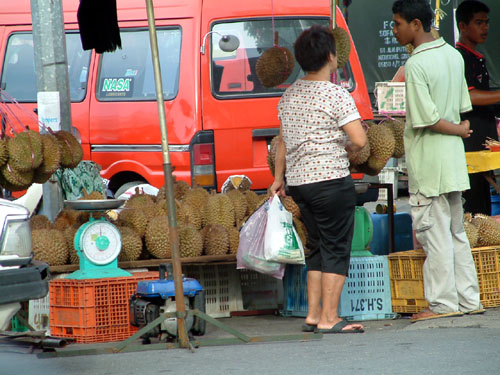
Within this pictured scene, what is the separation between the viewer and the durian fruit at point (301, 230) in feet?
21.1

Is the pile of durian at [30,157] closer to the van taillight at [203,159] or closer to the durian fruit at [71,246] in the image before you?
the durian fruit at [71,246]

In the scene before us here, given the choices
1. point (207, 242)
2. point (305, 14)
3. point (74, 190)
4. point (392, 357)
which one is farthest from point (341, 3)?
point (392, 357)

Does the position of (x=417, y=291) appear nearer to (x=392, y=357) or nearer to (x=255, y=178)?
(x=392, y=357)

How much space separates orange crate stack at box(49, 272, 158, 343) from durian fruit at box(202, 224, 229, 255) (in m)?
0.66

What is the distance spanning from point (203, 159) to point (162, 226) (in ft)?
7.42

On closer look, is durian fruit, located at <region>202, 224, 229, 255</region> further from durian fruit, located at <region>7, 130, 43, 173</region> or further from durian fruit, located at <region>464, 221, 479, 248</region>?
durian fruit, located at <region>464, 221, 479, 248</region>

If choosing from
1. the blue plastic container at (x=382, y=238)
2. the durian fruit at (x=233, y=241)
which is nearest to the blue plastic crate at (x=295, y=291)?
the durian fruit at (x=233, y=241)

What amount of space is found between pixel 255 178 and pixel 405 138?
2.77 meters

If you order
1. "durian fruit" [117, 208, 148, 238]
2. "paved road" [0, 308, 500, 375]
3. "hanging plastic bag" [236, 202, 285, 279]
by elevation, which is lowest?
"paved road" [0, 308, 500, 375]

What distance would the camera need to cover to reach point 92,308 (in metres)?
5.80

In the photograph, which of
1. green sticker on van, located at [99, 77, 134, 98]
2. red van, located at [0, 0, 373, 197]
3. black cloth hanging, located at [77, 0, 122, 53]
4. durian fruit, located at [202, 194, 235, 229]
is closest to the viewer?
black cloth hanging, located at [77, 0, 122, 53]

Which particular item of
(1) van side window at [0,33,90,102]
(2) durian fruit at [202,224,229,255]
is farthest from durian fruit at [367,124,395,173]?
(1) van side window at [0,33,90,102]

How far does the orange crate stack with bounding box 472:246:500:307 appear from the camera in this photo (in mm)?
A: 6414

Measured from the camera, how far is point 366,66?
50.4 ft
